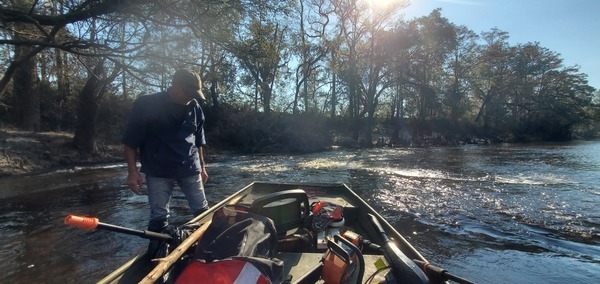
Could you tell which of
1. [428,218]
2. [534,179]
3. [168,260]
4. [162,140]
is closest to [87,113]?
[162,140]

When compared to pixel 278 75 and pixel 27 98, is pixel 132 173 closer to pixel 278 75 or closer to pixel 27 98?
pixel 27 98

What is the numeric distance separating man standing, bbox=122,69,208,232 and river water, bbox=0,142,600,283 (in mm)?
1604

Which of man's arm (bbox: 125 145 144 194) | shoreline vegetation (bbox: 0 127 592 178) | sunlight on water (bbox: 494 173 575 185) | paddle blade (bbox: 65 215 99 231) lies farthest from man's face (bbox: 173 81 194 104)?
shoreline vegetation (bbox: 0 127 592 178)

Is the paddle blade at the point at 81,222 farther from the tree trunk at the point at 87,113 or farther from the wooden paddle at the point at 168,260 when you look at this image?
the tree trunk at the point at 87,113

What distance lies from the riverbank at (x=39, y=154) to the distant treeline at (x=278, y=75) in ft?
2.19

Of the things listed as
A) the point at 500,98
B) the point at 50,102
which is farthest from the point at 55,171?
→ the point at 500,98

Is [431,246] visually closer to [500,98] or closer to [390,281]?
[390,281]

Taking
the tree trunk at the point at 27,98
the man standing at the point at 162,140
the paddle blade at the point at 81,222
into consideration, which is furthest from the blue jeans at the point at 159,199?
the tree trunk at the point at 27,98

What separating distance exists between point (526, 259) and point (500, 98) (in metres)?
46.7

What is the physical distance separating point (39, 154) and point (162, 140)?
→ 46.6ft

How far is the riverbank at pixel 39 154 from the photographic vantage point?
1269 cm

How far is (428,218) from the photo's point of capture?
22.2ft

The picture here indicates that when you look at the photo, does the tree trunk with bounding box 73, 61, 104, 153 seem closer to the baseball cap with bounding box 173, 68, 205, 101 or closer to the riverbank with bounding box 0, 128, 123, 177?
the riverbank with bounding box 0, 128, 123, 177

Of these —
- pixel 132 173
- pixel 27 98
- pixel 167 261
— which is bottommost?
pixel 167 261
